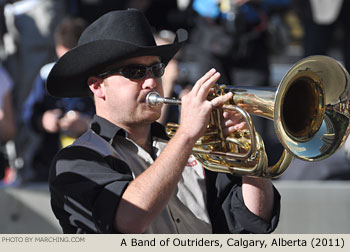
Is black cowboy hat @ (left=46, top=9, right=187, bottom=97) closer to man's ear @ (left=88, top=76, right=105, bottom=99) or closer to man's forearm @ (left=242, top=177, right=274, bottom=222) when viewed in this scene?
man's ear @ (left=88, top=76, right=105, bottom=99)

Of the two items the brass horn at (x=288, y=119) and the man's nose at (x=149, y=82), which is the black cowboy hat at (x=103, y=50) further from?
the brass horn at (x=288, y=119)

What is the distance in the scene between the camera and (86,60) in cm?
303

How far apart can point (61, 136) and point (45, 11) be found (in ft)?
3.78

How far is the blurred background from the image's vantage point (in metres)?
5.25

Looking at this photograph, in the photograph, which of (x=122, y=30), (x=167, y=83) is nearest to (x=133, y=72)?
(x=122, y=30)

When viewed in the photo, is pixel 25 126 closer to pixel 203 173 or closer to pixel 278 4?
pixel 203 173

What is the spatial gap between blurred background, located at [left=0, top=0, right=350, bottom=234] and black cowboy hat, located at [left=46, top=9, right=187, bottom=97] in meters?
1.78

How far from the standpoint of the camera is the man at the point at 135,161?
8.79 feet

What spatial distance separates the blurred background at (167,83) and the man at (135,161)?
1643 mm

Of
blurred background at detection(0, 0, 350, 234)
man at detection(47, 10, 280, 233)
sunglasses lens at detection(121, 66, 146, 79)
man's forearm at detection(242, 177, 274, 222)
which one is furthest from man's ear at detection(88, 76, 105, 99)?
blurred background at detection(0, 0, 350, 234)

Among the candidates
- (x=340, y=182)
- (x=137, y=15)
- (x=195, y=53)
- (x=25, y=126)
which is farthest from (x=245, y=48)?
(x=137, y=15)

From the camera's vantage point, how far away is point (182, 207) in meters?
3.02

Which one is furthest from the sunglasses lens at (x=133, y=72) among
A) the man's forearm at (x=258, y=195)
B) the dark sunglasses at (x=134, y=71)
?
the man's forearm at (x=258, y=195)

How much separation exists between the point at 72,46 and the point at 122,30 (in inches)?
81.5
